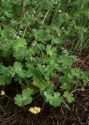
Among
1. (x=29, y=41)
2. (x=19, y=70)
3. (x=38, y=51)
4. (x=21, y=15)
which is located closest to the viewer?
(x=19, y=70)

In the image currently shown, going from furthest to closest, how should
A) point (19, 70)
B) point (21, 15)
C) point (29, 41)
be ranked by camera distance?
point (21, 15) < point (29, 41) < point (19, 70)

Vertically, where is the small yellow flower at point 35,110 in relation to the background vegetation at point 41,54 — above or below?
below

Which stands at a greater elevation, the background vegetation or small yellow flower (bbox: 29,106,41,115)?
the background vegetation

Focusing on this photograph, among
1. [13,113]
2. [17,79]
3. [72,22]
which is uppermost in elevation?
[72,22]

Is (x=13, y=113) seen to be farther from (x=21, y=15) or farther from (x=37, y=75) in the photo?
(x=21, y=15)

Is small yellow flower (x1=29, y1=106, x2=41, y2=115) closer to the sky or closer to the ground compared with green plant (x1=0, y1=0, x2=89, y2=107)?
closer to the ground

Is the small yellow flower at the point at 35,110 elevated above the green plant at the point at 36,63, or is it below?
below

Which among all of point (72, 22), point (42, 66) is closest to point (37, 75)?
point (42, 66)

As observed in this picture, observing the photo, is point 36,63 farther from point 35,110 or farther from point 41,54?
point 35,110

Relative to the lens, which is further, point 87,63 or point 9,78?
point 87,63
